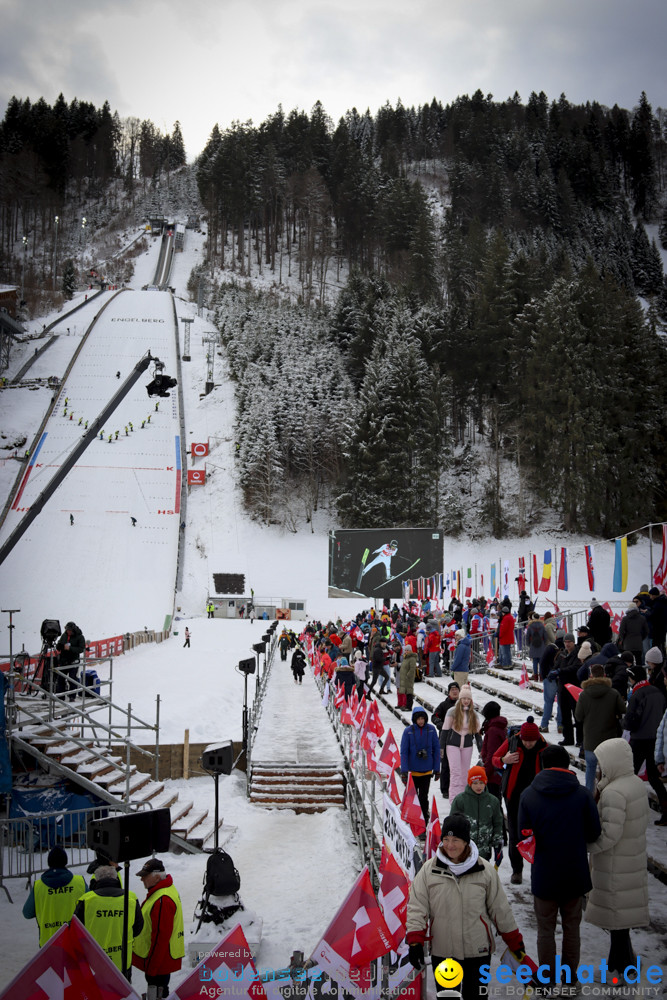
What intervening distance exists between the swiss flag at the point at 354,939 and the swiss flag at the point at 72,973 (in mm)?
1106

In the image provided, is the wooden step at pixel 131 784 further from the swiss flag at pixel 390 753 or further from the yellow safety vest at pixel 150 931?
the yellow safety vest at pixel 150 931

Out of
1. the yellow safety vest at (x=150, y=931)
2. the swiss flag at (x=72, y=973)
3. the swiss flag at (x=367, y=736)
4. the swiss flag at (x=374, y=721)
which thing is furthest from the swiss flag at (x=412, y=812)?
the swiss flag at (x=374, y=721)

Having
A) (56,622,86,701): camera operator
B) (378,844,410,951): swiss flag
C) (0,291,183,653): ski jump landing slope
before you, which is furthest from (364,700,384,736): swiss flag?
(0,291,183,653): ski jump landing slope

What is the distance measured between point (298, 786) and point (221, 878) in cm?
552

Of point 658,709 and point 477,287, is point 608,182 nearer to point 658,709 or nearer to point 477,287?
point 477,287

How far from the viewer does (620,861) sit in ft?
13.9

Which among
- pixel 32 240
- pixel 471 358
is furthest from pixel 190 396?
pixel 32 240

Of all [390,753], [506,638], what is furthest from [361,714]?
[506,638]

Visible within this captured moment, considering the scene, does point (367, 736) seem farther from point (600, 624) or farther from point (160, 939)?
point (160, 939)

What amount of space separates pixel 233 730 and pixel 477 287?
49.0 meters

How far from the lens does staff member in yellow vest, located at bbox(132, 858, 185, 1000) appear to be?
5.18 m

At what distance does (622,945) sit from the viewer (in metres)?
4.30

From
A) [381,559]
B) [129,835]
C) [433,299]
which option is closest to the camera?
[129,835]

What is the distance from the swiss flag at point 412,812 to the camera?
5781mm
